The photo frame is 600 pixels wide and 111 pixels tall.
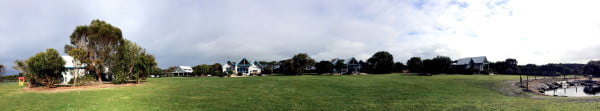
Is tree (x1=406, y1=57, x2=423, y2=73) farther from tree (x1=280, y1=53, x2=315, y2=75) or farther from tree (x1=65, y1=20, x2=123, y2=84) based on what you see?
tree (x1=65, y1=20, x2=123, y2=84)

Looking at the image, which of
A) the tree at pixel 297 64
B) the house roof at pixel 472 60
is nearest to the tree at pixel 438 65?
the house roof at pixel 472 60

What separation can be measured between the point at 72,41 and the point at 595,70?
65.9m

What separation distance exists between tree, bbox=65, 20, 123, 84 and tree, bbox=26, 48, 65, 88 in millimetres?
4492

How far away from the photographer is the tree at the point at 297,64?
50500 mm

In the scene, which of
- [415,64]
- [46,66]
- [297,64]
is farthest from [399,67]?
[46,66]

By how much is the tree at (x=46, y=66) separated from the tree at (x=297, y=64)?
35.1m

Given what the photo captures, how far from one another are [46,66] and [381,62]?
51.9 m

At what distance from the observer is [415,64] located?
50.5 metres

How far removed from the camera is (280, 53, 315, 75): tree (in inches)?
1988

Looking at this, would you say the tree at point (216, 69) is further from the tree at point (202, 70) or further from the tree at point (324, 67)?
the tree at point (324, 67)

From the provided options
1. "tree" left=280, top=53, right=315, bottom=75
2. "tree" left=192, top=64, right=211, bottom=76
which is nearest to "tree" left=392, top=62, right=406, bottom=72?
"tree" left=280, top=53, right=315, bottom=75

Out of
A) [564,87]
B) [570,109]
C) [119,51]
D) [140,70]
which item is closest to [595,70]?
[564,87]

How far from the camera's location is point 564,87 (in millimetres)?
26516

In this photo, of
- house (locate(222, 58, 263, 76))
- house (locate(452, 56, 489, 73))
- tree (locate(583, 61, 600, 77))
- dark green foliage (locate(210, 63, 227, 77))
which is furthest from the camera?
house (locate(222, 58, 263, 76))
